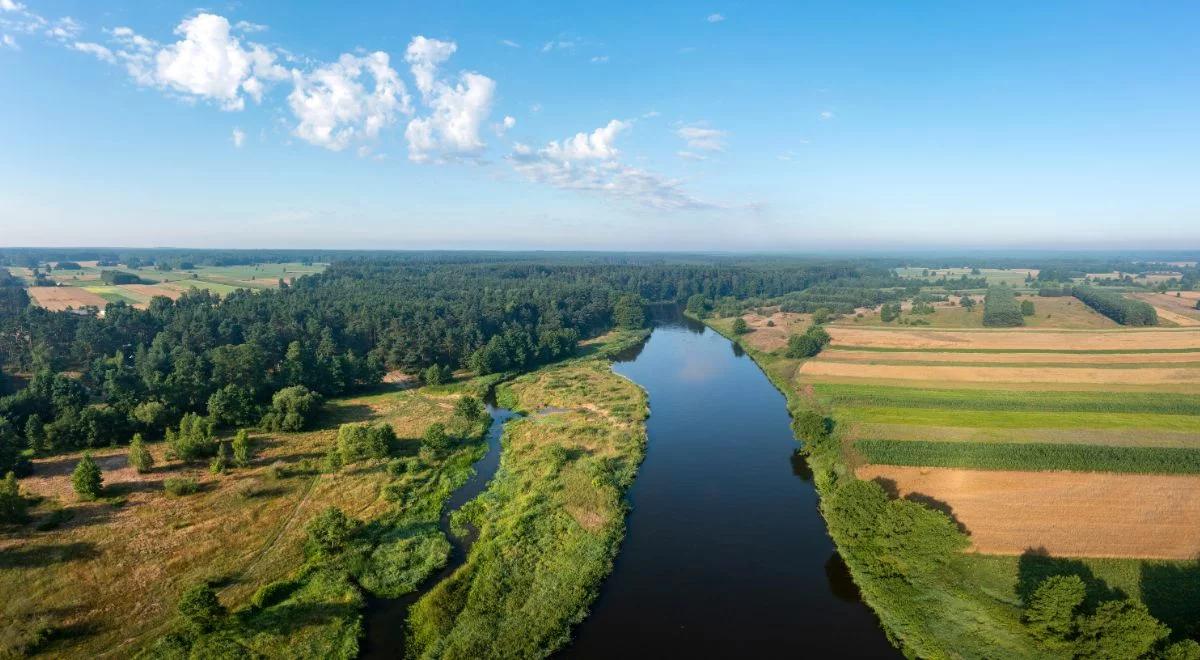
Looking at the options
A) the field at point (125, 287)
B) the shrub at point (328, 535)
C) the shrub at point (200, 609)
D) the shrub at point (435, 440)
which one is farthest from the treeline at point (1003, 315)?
the field at point (125, 287)

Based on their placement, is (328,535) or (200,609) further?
(328,535)

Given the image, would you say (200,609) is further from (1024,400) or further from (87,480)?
(1024,400)

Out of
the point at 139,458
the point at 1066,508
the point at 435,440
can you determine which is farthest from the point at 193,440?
the point at 1066,508

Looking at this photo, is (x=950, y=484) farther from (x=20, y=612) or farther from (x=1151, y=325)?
(x=1151, y=325)

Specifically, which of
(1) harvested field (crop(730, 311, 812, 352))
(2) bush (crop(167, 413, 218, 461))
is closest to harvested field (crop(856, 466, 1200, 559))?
(1) harvested field (crop(730, 311, 812, 352))

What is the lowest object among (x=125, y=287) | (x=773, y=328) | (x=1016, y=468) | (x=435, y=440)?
(x=435, y=440)

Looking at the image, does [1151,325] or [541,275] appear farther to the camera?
[541,275]

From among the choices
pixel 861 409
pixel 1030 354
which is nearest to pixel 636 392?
pixel 861 409

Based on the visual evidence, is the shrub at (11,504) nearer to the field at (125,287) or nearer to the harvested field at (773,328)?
the harvested field at (773,328)
